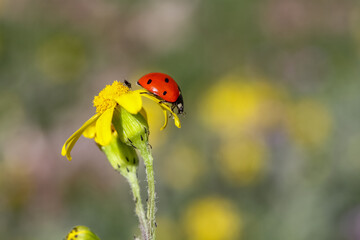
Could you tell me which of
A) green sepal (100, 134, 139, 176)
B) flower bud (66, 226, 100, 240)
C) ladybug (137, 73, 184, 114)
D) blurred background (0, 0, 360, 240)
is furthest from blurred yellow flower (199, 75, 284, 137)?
flower bud (66, 226, 100, 240)

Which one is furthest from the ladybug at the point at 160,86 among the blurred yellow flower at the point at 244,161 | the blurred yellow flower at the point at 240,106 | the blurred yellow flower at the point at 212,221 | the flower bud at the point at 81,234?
the blurred yellow flower at the point at 240,106

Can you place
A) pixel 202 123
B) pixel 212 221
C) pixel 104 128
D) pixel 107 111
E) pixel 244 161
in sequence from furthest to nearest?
1. pixel 202 123
2. pixel 244 161
3. pixel 212 221
4. pixel 107 111
5. pixel 104 128

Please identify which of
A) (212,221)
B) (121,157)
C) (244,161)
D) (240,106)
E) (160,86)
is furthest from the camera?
(240,106)

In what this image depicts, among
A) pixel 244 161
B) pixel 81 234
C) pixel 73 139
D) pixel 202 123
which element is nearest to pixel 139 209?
pixel 81 234

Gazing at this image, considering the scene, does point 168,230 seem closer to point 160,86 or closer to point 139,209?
point 160,86

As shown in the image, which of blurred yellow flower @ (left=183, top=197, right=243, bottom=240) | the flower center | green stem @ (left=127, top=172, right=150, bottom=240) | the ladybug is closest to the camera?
green stem @ (left=127, top=172, right=150, bottom=240)

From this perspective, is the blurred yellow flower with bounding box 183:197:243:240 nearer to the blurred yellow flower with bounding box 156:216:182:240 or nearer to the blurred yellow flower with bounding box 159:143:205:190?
the blurred yellow flower with bounding box 156:216:182:240

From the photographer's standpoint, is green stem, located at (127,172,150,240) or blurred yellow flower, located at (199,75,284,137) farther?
blurred yellow flower, located at (199,75,284,137)
